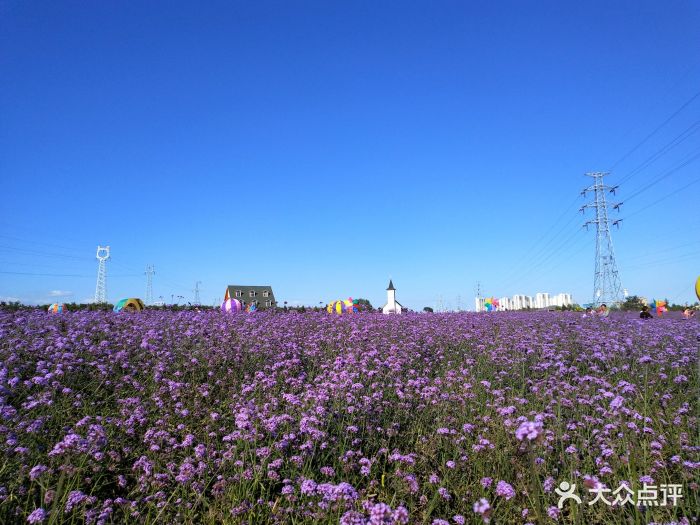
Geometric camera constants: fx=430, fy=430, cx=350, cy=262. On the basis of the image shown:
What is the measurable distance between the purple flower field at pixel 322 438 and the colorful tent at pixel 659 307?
25.2m

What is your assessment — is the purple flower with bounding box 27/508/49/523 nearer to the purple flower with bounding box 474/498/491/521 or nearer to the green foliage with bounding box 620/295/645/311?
the purple flower with bounding box 474/498/491/521

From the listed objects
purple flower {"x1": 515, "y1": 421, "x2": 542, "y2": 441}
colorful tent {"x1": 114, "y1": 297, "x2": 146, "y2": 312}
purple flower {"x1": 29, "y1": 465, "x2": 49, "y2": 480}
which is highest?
colorful tent {"x1": 114, "y1": 297, "x2": 146, "y2": 312}

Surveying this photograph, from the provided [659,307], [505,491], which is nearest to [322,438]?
[505,491]

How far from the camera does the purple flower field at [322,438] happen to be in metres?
2.61

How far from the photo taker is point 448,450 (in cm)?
349

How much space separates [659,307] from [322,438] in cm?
3234

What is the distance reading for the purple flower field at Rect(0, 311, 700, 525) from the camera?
2611 mm

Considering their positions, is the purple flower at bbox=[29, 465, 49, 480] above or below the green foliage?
below

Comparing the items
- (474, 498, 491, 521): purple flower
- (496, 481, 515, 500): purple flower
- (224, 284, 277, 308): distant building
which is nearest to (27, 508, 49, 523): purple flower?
(474, 498, 491, 521): purple flower

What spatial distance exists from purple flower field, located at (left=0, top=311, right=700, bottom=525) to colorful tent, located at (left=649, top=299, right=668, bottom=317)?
82.8 feet

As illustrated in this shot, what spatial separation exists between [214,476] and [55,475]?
1.07 metres

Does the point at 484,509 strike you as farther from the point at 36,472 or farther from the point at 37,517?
the point at 36,472

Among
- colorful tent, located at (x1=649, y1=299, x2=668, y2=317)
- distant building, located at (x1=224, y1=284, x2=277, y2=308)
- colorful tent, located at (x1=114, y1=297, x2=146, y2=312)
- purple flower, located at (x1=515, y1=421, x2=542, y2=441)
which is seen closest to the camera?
purple flower, located at (x1=515, y1=421, x2=542, y2=441)

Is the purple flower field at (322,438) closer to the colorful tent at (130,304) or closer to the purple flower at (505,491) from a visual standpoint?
the purple flower at (505,491)
